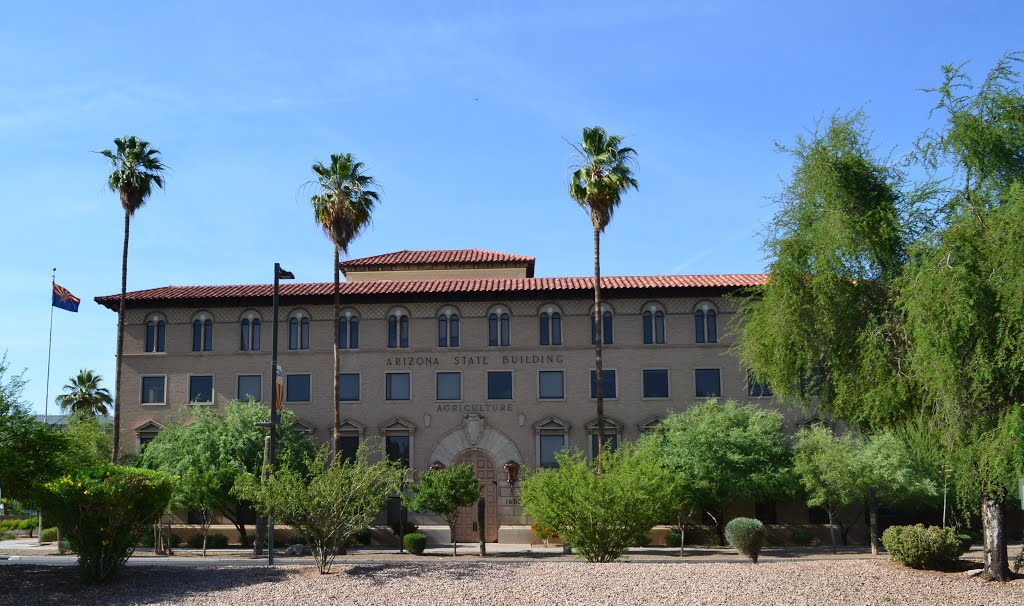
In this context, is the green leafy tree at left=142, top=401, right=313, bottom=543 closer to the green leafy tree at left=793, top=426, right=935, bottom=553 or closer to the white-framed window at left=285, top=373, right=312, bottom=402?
the white-framed window at left=285, top=373, right=312, bottom=402

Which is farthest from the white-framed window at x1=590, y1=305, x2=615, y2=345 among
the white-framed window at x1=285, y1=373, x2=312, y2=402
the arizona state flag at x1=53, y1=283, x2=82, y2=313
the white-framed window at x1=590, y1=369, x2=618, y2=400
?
the arizona state flag at x1=53, y1=283, x2=82, y2=313

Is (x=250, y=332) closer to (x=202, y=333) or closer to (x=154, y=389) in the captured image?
(x=202, y=333)

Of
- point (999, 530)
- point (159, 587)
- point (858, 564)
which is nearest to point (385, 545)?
point (159, 587)

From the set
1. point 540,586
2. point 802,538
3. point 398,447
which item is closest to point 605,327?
point 398,447

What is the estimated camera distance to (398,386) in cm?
4712

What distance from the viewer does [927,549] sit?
2334cm

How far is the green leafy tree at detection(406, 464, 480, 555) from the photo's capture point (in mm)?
38094

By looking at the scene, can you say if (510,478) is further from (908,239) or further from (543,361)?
(908,239)

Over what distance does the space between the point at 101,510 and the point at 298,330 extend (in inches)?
998

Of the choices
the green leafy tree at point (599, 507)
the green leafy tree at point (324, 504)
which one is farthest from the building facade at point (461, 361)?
the green leafy tree at point (324, 504)

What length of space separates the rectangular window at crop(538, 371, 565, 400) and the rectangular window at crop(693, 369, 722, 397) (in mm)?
6255

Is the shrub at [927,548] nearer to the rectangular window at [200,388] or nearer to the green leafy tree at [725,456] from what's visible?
the green leafy tree at [725,456]

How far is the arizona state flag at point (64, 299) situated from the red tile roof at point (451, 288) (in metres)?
2.41

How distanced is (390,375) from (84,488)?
25.0 meters
